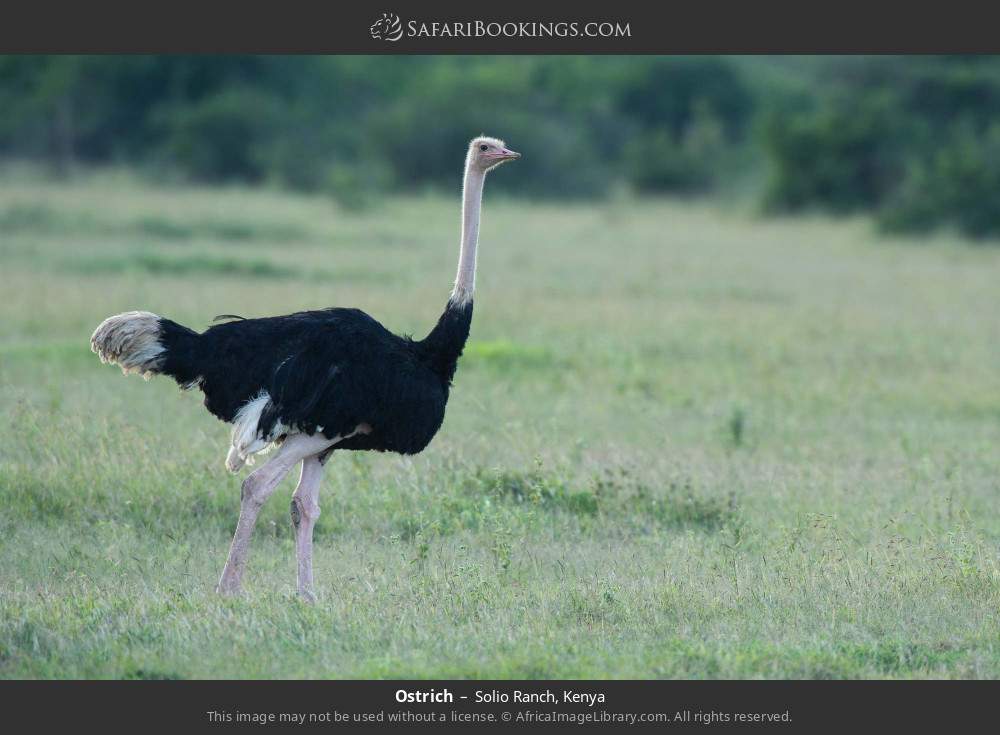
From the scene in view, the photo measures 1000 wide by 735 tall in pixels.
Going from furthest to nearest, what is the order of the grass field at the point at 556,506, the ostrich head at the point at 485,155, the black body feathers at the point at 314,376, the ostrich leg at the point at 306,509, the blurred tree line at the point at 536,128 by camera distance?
the blurred tree line at the point at 536,128
the ostrich head at the point at 485,155
the ostrich leg at the point at 306,509
the black body feathers at the point at 314,376
the grass field at the point at 556,506

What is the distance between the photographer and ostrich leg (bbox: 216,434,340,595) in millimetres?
6195

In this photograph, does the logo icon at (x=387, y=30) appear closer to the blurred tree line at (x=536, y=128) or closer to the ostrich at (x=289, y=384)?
the ostrich at (x=289, y=384)

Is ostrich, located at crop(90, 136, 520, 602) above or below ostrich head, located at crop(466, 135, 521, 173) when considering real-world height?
below

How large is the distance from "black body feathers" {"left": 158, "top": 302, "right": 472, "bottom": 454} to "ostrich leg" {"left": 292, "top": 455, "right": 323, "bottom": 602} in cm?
27

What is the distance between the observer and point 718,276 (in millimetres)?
19453

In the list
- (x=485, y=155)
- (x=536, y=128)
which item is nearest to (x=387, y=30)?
(x=485, y=155)

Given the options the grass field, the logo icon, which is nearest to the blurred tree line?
the grass field

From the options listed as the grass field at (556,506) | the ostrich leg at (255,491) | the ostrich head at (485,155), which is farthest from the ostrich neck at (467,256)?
the grass field at (556,506)

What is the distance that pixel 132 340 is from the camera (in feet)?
20.4

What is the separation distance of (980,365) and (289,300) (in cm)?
701

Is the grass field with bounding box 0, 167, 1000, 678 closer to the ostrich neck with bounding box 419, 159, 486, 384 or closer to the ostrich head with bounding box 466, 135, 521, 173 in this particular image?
the ostrich neck with bounding box 419, 159, 486, 384

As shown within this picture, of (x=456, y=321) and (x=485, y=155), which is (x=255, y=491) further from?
(x=485, y=155)

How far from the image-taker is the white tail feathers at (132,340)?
20.4ft

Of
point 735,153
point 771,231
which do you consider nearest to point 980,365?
point 771,231
